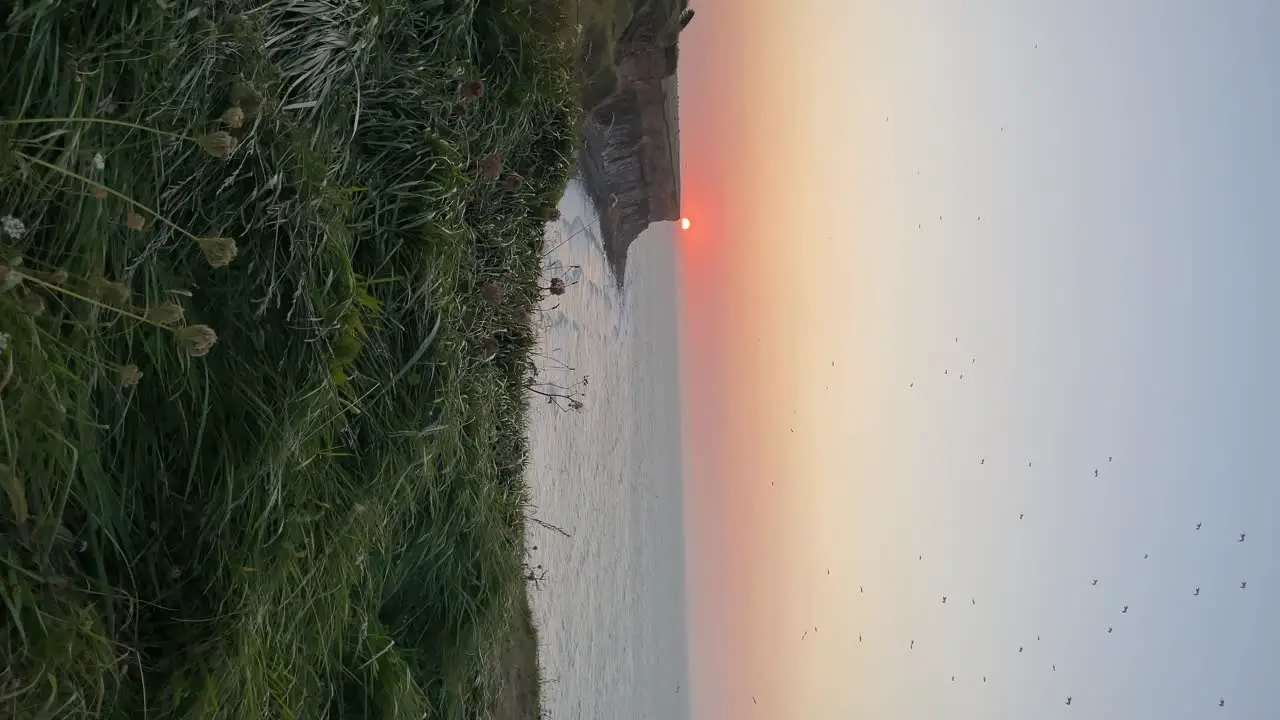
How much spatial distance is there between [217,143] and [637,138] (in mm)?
2947

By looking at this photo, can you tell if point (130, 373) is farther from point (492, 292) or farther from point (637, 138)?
point (637, 138)

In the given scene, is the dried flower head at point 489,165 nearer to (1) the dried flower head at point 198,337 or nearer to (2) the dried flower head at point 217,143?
(2) the dried flower head at point 217,143

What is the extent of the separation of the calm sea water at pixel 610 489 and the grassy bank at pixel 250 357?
1.06 metres

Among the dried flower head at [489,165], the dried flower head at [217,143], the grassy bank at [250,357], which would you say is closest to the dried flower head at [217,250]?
the grassy bank at [250,357]

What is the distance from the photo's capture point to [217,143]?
104 centimetres

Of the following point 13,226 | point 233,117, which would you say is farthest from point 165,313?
point 233,117

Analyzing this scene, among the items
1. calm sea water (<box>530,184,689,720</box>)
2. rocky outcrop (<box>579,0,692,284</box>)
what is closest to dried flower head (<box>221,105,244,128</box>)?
calm sea water (<box>530,184,689,720</box>)

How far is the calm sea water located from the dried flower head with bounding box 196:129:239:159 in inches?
68.1

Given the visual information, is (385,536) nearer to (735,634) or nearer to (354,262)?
(354,262)

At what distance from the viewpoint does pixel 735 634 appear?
513 cm

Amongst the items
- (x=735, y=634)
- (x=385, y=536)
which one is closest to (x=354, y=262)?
(x=385, y=536)

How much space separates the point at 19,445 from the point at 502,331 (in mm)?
1125

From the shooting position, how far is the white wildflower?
89 cm

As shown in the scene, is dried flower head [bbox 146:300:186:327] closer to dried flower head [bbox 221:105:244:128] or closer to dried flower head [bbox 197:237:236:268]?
dried flower head [bbox 197:237:236:268]
